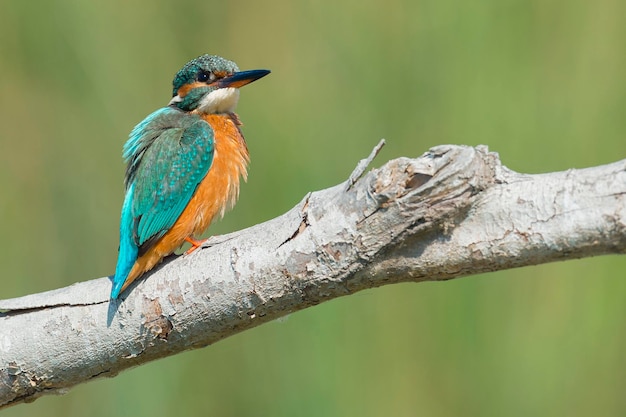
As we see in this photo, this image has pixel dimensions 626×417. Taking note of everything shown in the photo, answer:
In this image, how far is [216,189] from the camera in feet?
8.29

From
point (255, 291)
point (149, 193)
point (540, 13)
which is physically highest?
point (540, 13)

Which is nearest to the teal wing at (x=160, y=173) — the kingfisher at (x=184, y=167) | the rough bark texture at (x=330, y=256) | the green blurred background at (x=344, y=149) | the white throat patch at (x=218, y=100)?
the kingfisher at (x=184, y=167)

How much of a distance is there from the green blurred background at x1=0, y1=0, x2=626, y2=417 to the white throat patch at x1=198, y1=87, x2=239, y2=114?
342mm

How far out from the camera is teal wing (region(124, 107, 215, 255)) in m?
2.39

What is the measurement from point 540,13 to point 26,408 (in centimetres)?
244

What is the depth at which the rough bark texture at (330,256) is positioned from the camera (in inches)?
56.6

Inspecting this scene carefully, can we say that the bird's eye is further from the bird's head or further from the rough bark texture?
the rough bark texture

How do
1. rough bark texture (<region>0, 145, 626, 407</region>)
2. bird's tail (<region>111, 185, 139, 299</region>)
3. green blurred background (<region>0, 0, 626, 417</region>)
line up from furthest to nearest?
→ green blurred background (<region>0, 0, 626, 417</region>) < bird's tail (<region>111, 185, 139, 299</region>) < rough bark texture (<region>0, 145, 626, 407</region>)

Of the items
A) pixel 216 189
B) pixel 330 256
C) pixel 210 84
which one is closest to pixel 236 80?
pixel 210 84

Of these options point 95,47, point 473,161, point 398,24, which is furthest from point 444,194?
point 95,47

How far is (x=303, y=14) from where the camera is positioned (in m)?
3.26

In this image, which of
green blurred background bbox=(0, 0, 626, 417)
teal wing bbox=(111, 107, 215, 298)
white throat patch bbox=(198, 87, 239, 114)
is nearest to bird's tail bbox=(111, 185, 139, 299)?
teal wing bbox=(111, 107, 215, 298)

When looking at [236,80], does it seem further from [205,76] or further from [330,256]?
[330,256]

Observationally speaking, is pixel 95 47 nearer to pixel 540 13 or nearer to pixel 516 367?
pixel 540 13
